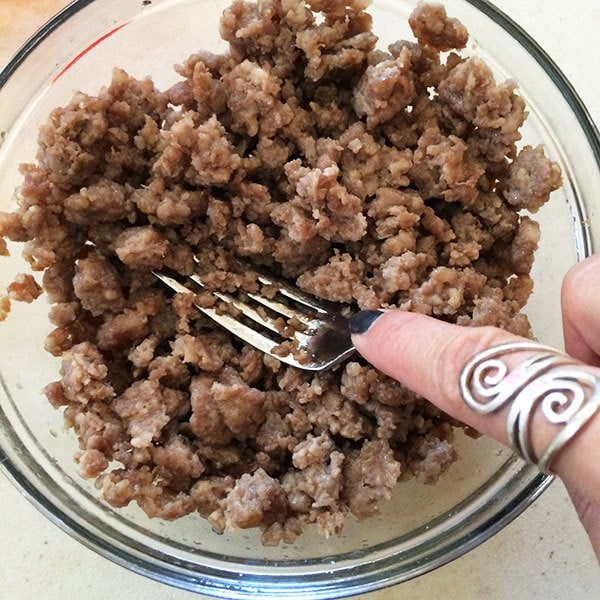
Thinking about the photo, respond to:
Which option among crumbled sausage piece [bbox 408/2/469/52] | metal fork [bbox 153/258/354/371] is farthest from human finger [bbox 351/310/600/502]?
crumbled sausage piece [bbox 408/2/469/52]

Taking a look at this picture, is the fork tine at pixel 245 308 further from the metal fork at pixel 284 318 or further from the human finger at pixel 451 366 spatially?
the human finger at pixel 451 366

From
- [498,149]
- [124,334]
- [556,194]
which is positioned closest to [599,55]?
[556,194]

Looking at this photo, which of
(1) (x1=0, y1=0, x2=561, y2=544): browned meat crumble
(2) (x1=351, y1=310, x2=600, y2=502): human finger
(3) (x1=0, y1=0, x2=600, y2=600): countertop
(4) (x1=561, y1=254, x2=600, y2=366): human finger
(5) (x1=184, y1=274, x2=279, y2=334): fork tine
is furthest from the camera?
(3) (x1=0, y1=0, x2=600, y2=600): countertop

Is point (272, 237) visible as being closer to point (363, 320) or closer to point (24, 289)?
point (363, 320)

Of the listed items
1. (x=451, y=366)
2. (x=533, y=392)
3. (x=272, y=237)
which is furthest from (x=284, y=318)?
(x=533, y=392)

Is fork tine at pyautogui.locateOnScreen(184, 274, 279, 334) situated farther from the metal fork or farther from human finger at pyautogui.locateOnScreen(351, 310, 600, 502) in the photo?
human finger at pyautogui.locateOnScreen(351, 310, 600, 502)

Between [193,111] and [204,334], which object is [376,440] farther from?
[193,111]

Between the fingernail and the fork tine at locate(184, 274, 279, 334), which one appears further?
A: the fork tine at locate(184, 274, 279, 334)
